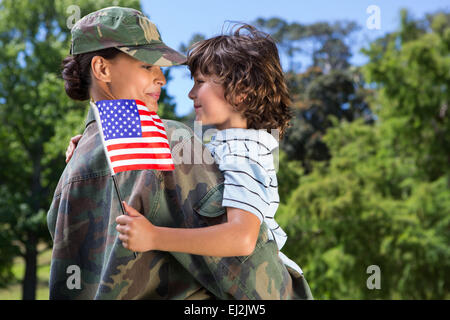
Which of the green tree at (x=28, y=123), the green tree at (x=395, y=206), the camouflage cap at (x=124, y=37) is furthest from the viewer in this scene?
the green tree at (x=28, y=123)

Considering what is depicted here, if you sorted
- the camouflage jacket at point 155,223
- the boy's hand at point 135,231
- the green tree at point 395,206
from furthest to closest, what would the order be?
the green tree at point 395,206 < the camouflage jacket at point 155,223 < the boy's hand at point 135,231

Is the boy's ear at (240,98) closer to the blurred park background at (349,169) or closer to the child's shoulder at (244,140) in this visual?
the child's shoulder at (244,140)

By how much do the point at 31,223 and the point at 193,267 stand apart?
1968cm

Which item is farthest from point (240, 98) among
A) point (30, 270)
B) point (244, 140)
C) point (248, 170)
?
point (30, 270)

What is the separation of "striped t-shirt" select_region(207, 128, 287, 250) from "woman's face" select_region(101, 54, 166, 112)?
36 cm

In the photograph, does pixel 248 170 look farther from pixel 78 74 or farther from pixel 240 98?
pixel 78 74

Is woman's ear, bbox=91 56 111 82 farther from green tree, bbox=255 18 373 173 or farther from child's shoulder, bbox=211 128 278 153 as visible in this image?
green tree, bbox=255 18 373 173

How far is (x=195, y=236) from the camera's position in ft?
5.72

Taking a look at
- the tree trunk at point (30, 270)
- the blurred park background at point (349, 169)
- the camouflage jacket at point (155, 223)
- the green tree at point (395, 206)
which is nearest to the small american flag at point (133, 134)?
the camouflage jacket at point (155, 223)

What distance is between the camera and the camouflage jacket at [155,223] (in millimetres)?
1820

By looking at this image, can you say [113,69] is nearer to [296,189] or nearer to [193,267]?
[193,267]

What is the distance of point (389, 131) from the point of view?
18469 millimetres

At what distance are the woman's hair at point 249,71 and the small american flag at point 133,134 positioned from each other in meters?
0.52
